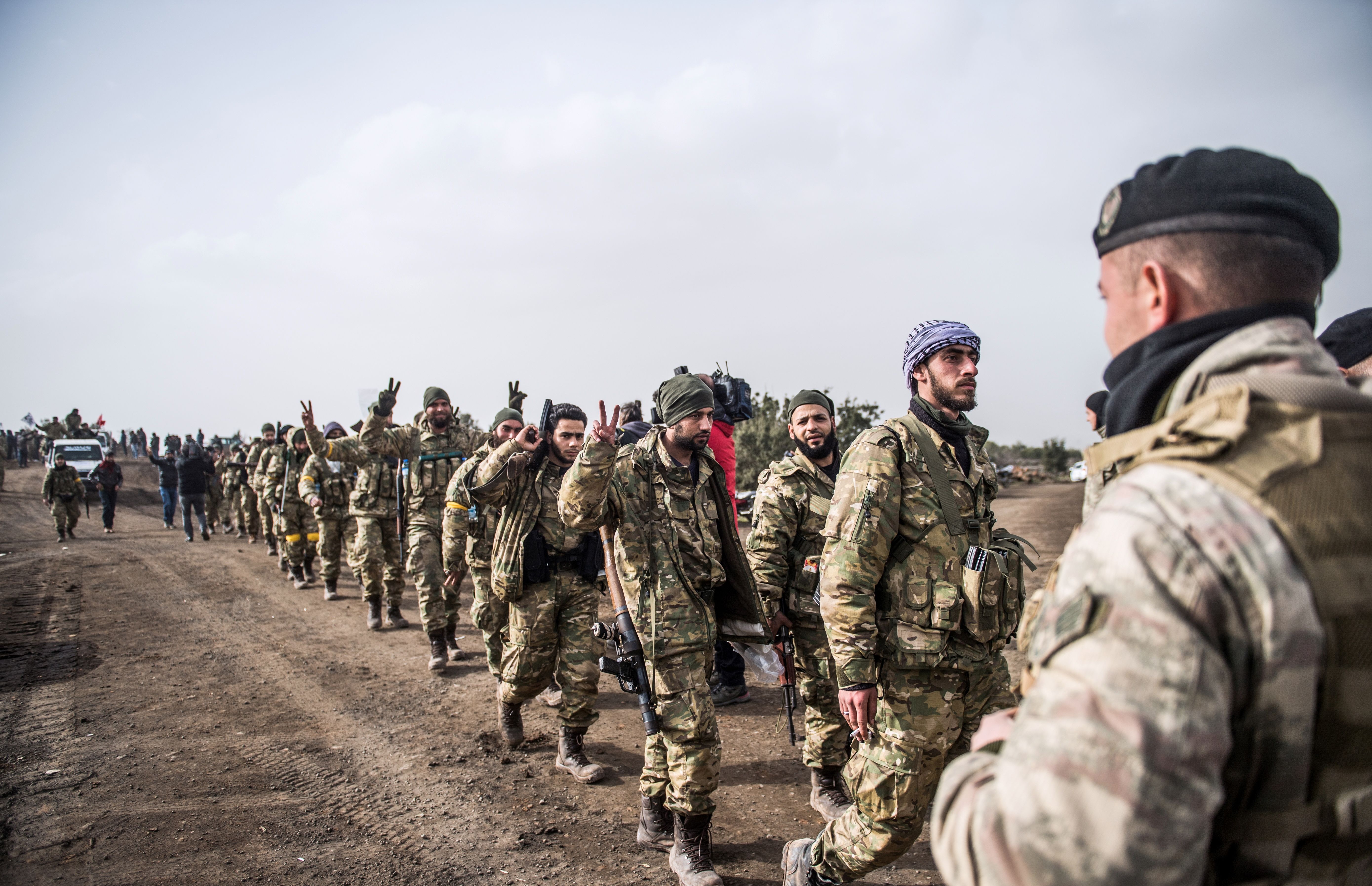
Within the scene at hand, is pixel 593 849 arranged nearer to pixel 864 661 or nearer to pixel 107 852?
pixel 864 661

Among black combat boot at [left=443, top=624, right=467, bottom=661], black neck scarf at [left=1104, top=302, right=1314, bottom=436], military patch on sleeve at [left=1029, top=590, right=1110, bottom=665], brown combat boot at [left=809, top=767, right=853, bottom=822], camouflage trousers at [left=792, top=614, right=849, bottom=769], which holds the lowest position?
brown combat boot at [left=809, top=767, right=853, bottom=822]

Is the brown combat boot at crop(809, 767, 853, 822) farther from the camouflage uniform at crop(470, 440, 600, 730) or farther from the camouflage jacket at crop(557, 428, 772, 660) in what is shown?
the camouflage uniform at crop(470, 440, 600, 730)

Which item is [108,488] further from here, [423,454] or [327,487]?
[423,454]

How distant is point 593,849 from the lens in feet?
13.4

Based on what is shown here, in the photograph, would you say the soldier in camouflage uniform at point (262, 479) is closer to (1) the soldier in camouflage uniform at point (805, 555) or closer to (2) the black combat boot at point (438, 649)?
(2) the black combat boot at point (438, 649)

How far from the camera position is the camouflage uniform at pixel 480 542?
5.92 metres

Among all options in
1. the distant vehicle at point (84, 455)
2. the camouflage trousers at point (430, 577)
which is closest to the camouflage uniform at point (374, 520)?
the camouflage trousers at point (430, 577)

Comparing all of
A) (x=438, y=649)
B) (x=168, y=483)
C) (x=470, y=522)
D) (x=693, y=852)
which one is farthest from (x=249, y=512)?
(x=693, y=852)

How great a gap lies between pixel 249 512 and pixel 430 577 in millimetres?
12121

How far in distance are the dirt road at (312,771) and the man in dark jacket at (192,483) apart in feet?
26.6

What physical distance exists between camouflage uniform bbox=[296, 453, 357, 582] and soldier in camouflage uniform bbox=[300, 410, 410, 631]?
66.8 inches

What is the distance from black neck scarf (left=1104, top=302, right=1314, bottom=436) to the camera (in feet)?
4.10

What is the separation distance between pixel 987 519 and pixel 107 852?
4.80 meters

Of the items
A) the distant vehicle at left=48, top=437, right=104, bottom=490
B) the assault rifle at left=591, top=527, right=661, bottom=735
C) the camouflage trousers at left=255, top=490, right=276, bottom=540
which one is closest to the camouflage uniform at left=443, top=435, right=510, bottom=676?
the assault rifle at left=591, top=527, right=661, bottom=735
